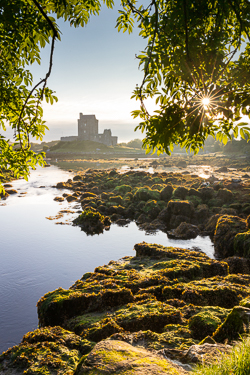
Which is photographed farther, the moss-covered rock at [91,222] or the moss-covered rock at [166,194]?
the moss-covered rock at [166,194]

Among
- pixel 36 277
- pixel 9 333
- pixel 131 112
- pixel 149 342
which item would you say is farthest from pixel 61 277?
pixel 131 112

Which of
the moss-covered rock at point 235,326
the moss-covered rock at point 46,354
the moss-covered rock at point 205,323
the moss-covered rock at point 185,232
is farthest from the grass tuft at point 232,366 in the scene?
the moss-covered rock at point 185,232

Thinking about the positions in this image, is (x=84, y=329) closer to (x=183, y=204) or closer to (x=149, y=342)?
(x=149, y=342)

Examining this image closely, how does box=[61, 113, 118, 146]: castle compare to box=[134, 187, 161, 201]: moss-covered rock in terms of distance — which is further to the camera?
box=[61, 113, 118, 146]: castle

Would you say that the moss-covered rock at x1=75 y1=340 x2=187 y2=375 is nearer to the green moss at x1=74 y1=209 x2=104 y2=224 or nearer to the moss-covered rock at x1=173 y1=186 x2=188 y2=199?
the green moss at x1=74 y1=209 x2=104 y2=224

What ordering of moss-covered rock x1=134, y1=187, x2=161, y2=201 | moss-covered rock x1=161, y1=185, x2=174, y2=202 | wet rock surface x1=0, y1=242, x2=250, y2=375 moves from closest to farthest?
wet rock surface x1=0, y1=242, x2=250, y2=375, moss-covered rock x1=134, y1=187, x2=161, y2=201, moss-covered rock x1=161, y1=185, x2=174, y2=202

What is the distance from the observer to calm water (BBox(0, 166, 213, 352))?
7765 millimetres

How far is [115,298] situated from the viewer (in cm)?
661

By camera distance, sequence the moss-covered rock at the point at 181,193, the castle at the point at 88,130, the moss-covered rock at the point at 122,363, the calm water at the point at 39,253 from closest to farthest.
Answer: the moss-covered rock at the point at 122,363 → the calm water at the point at 39,253 → the moss-covered rock at the point at 181,193 → the castle at the point at 88,130

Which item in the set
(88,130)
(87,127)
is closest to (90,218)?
(88,130)

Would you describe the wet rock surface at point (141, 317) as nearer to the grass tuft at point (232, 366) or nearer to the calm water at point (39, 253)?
the grass tuft at point (232, 366)

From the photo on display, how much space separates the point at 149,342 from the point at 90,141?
11849 cm

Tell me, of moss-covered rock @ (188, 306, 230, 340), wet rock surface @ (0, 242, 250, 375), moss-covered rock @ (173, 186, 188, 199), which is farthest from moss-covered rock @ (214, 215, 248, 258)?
moss-covered rock @ (173, 186, 188, 199)

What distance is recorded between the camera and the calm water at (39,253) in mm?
7765
